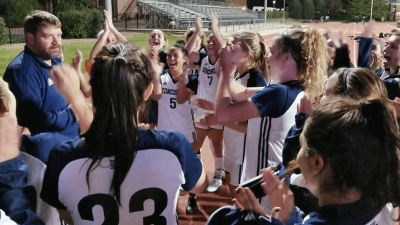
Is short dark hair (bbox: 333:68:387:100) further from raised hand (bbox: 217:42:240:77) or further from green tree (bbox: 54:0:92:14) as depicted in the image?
green tree (bbox: 54:0:92:14)

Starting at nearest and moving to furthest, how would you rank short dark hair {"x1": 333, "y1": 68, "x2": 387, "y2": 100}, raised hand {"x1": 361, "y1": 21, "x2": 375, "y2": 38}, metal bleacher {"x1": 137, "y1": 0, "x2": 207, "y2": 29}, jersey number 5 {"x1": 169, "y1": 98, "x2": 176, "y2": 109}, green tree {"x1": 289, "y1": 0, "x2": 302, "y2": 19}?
short dark hair {"x1": 333, "y1": 68, "x2": 387, "y2": 100}
raised hand {"x1": 361, "y1": 21, "x2": 375, "y2": 38}
jersey number 5 {"x1": 169, "y1": 98, "x2": 176, "y2": 109}
metal bleacher {"x1": 137, "y1": 0, "x2": 207, "y2": 29}
green tree {"x1": 289, "y1": 0, "x2": 302, "y2": 19}

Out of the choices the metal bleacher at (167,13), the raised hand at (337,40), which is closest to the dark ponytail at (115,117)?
the raised hand at (337,40)

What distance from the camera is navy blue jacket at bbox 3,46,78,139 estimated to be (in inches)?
110

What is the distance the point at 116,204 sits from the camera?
1630mm

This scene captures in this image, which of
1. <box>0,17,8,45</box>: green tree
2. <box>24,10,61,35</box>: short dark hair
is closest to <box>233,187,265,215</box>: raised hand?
<box>24,10,61,35</box>: short dark hair

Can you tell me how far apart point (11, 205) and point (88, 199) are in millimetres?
308

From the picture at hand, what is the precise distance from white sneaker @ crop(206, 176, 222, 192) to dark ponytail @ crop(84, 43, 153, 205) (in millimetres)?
3131

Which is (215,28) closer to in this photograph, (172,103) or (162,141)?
(172,103)

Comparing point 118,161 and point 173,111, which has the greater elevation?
point 118,161

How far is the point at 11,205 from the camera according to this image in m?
1.51

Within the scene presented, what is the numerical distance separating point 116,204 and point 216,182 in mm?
3236

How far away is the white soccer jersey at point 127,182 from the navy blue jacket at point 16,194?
9 cm

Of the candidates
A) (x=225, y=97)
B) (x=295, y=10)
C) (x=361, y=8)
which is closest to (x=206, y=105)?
(x=225, y=97)

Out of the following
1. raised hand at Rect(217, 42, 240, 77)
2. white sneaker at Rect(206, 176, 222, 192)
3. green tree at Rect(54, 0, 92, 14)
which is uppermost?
green tree at Rect(54, 0, 92, 14)
